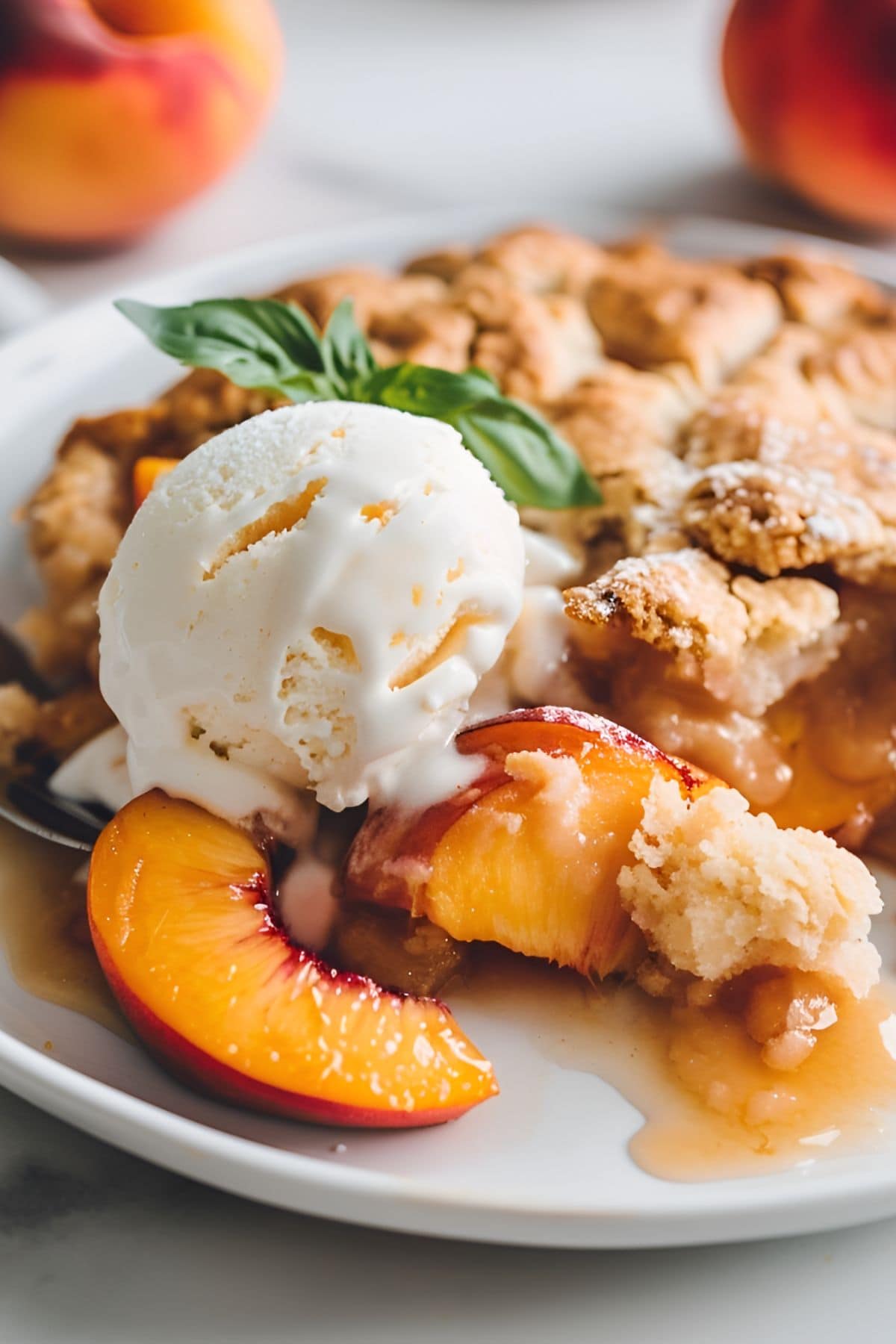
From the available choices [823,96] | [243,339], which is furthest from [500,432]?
[823,96]

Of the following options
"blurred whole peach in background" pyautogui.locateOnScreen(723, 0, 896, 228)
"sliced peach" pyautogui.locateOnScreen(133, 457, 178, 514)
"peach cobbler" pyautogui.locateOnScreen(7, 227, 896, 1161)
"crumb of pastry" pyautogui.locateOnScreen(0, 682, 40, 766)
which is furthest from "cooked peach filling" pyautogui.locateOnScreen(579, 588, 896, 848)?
"blurred whole peach in background" pyautogui.locateOnScreen(723, 0, 896, 228)

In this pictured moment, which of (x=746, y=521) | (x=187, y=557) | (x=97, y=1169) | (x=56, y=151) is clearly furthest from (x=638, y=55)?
(x=97, y=1169)

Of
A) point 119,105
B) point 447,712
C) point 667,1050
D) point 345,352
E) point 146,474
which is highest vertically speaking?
point 119,105

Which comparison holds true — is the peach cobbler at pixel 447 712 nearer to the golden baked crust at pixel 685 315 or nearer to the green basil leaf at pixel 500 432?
the green basil leaf at pixel 500 432

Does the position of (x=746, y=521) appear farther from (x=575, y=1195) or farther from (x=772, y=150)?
(x=772, y=150)

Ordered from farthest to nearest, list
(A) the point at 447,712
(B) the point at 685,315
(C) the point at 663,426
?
(B) the point at 685,315
(C) the point at 663,426
(A) the point at 447,712

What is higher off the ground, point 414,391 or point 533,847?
point 414,391

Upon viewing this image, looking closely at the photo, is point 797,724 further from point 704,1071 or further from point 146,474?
point 146,474
